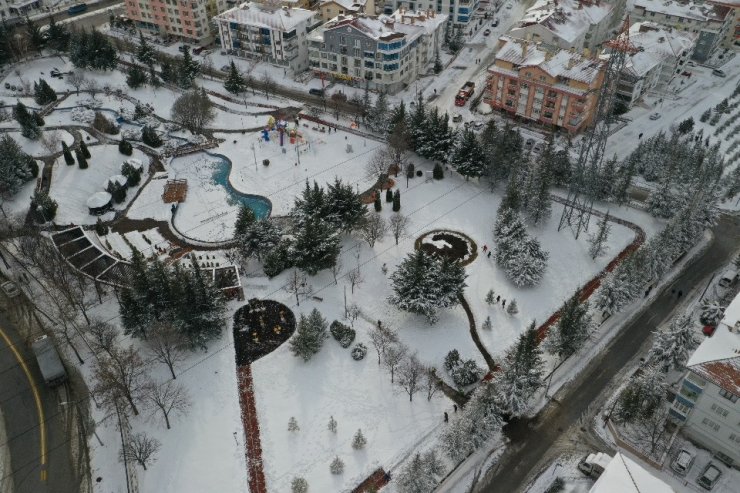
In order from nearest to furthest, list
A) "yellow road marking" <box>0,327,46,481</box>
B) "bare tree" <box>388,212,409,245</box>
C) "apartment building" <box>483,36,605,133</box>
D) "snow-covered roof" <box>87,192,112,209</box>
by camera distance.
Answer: "yellow road marking" <box>0,327,46,481</box> → "bare tree" <box>388,212,409,245</box> → "snow-covered roof" <box>87,192,112,209</box> → "apartment building" <box>483,36,605,133</box>

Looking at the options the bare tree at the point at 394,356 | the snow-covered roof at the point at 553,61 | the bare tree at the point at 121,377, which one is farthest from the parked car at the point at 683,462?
the snow-covered roof at the point at 553,61

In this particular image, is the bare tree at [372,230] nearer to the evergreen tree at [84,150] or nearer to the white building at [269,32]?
the evergreen tree at [84,150]

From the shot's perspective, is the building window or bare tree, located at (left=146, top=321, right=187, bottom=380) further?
bare tree, located at (left=146, top=321, right=187, bottom=380)

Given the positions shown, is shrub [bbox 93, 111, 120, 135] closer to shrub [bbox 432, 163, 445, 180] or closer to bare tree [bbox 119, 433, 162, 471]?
shrub [bbox 432, 163, 445, 180]

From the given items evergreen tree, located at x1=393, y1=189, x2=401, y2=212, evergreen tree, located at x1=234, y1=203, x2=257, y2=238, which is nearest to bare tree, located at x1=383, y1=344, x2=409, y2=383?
evergreen tree, located at x1=234, y1=203, x2=257, y2=238

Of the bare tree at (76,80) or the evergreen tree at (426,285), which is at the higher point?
the bare tree at (76,80)

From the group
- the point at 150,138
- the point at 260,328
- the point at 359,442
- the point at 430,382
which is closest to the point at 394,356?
the point at 430,382
